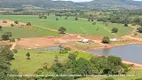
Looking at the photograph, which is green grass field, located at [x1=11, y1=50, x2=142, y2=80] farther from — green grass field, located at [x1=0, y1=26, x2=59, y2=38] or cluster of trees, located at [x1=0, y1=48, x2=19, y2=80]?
green grass field, located at [x1=0, y1=26, x2=59, y2=38]

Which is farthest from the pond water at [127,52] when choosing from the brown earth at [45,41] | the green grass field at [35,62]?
the green grass field at [35,62]

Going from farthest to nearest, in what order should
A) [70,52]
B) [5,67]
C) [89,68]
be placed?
1. [70,52]
2. [89,68]
3. [5,67]

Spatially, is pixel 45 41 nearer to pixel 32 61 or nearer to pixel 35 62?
pixel 32 61

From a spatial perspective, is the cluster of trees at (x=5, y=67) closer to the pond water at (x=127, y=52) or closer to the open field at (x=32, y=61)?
the open field at (x=32, y=61)

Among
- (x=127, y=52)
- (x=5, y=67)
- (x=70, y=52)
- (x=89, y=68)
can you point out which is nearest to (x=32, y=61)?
(x=5, y=67)

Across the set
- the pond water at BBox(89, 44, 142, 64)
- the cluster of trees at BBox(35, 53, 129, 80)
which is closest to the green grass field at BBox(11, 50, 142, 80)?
the cluster of trees at BBox(35, 53, 129, 80)

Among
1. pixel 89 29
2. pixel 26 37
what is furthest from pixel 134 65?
pixel 89 29
